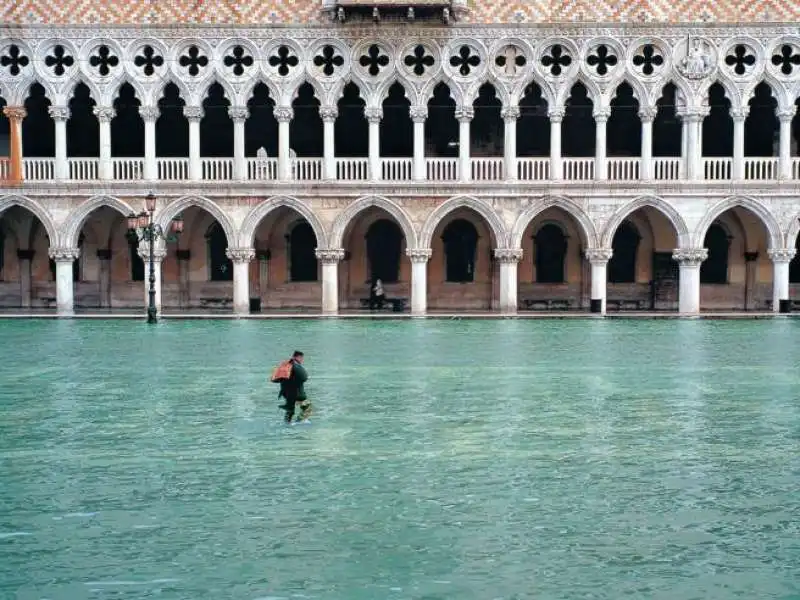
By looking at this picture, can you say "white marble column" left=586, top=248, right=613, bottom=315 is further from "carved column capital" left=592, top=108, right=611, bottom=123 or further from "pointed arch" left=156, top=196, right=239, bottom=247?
"pointed arch" left=156, top=196, right=239, bottom=247

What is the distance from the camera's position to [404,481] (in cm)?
1106

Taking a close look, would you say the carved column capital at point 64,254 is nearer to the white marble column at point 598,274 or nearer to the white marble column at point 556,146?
the white marble column at point 556,146

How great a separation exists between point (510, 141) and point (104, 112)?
1085cm

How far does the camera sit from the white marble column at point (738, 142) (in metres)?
32.5

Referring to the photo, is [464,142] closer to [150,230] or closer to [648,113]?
[648,113]

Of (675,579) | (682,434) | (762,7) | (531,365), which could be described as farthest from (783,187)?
(675,579)

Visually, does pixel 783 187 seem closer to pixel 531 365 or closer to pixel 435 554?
pixel 531 365

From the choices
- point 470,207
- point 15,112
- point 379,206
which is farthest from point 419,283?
point 15,112

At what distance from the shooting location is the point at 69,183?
33.0 meters

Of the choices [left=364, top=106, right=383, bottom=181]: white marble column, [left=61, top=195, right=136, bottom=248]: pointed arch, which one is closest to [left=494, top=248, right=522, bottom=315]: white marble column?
[left=364, top=106, right=383, bottom=181]: white marble column

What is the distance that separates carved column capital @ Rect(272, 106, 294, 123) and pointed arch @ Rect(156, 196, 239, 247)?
288cm

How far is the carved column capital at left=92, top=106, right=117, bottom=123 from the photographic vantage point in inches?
1294

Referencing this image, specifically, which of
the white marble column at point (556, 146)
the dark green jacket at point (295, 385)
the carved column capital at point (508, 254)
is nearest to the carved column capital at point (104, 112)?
the carved column capital at point (508, 254)

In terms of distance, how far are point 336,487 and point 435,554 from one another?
86.3 inches
